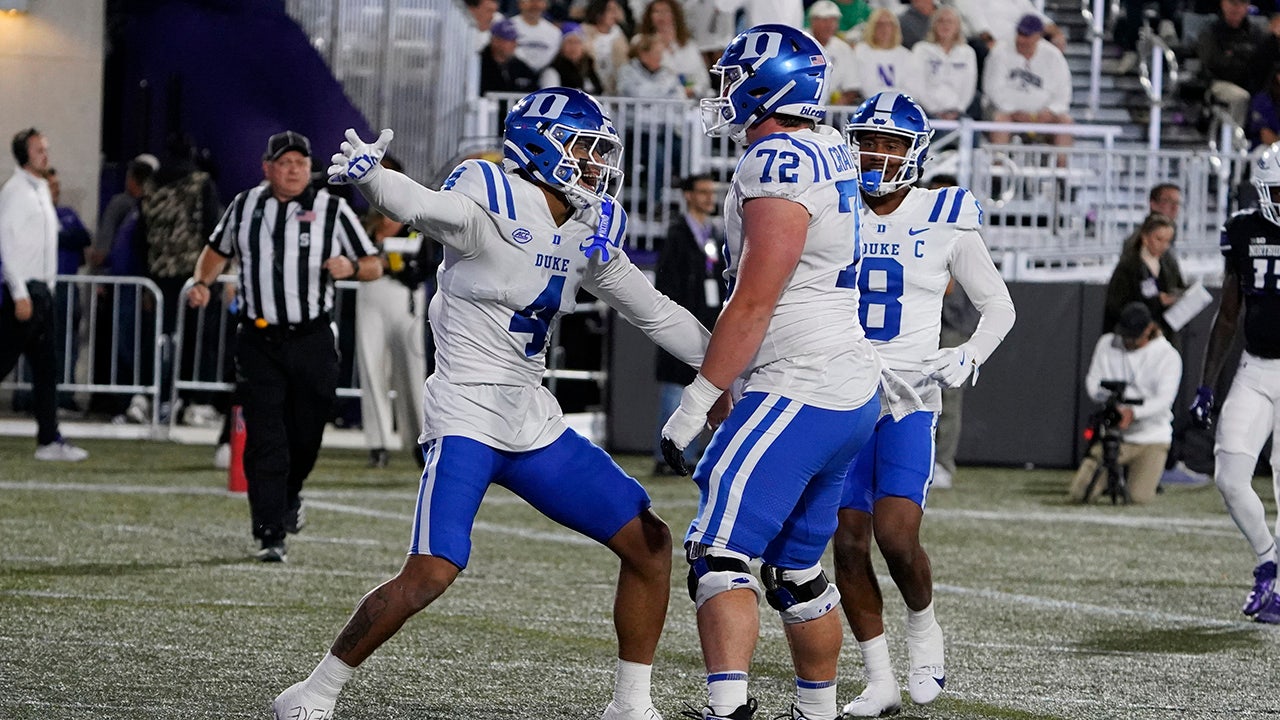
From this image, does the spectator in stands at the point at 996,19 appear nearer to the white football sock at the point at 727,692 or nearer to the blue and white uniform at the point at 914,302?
the blue and white uniform at the point at 914,302

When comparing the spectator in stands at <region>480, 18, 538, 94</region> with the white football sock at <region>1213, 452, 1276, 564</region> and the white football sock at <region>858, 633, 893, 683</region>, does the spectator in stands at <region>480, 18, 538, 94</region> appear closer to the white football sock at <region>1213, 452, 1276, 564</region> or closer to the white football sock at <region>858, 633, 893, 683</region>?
the white football sock at <region>1213, 452, 1276, 564</region>

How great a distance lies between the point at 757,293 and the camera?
4531 millimetres

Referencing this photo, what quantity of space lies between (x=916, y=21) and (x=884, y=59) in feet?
3.25

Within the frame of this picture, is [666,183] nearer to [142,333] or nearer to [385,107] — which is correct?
[385,107]

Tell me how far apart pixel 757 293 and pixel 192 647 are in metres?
2.53

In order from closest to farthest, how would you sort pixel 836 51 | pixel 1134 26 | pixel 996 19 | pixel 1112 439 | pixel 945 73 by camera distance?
pixel 1112 439 → pixel 836 51 → pixel 945 73 → pixel 996 19 → pixel 1134 26

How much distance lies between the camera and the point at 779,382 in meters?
4.71

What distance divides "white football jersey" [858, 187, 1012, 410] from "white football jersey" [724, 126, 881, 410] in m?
1.04

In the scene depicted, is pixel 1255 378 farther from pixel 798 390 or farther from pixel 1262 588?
pixel 798 390

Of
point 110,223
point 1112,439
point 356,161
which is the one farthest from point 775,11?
point 356,161

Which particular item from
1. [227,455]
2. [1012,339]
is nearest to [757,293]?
[227,455]

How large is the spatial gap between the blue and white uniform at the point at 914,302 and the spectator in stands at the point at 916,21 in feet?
33.4

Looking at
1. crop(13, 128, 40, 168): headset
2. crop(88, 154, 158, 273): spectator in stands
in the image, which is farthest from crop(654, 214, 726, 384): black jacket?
crop(88, 154, 158, 273): spectator in stands

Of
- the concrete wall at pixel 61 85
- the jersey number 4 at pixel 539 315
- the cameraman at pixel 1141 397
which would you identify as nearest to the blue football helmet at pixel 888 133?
the jersey number 4 at pixel 539 315
